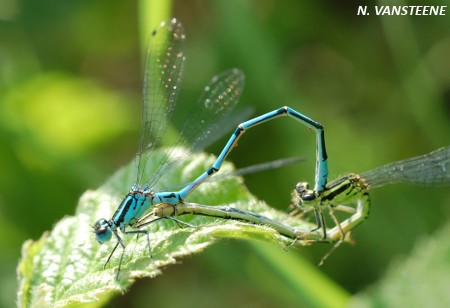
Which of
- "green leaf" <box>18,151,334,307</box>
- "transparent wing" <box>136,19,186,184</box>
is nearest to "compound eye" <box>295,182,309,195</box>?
"green leaf" <box>18,151,334,307</box>

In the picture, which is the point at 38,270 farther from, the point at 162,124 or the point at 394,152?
the point at 394,152

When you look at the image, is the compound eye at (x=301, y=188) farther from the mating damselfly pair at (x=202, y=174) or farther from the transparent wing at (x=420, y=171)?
the transparent wing at (x=420, y=171)

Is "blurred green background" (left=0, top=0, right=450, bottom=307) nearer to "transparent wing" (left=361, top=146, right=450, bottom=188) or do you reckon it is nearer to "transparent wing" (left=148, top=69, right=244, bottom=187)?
"transparent wing" (left=148, top=69, right=244, bottom=187)

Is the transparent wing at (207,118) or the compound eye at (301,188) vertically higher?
the transparent wing at (207,118)

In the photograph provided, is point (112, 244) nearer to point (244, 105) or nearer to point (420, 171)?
point (420, 171)

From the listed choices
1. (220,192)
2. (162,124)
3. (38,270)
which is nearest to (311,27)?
(162,124)

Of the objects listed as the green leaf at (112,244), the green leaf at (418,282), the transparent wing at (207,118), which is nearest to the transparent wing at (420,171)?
the green leaf at (418,282)
